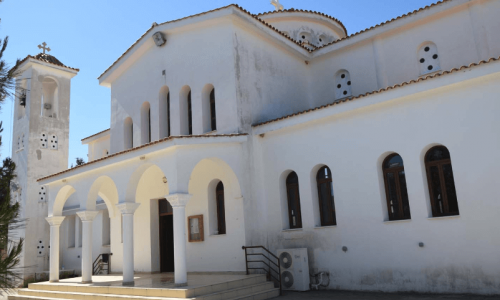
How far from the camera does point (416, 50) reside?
577 inches

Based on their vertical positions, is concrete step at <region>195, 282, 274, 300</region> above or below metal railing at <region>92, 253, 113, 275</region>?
below

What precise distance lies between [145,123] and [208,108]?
3.35m

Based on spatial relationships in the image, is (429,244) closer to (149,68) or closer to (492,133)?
(492,133)

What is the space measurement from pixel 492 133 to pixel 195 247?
31.3 feet

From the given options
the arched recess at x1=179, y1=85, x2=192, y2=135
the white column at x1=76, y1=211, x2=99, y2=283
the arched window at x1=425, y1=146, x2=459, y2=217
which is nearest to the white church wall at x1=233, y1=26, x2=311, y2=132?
the arched recess at x1=179, y1=85, x2=192, y2=135

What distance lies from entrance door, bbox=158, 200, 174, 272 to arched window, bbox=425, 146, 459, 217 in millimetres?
9508

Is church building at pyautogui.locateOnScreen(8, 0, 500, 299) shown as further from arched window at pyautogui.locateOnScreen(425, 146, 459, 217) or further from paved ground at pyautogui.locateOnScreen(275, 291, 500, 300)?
paved ground at pyautogui.locateOnScreen(275, 291, 500, 300)

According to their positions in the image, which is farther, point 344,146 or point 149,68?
point 149,68

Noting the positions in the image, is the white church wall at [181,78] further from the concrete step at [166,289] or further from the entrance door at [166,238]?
the concrete step at [166,289]

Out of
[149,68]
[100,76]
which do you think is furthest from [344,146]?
[100,76]

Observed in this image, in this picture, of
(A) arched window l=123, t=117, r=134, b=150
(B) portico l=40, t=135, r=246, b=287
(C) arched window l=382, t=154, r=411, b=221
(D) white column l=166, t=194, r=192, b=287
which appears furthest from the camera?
(A) arched window l=123, t=117, r=134, b=150

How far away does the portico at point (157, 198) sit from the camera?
37.8 feet

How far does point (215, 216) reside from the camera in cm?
1441

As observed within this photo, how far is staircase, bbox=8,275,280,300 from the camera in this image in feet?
33.9
